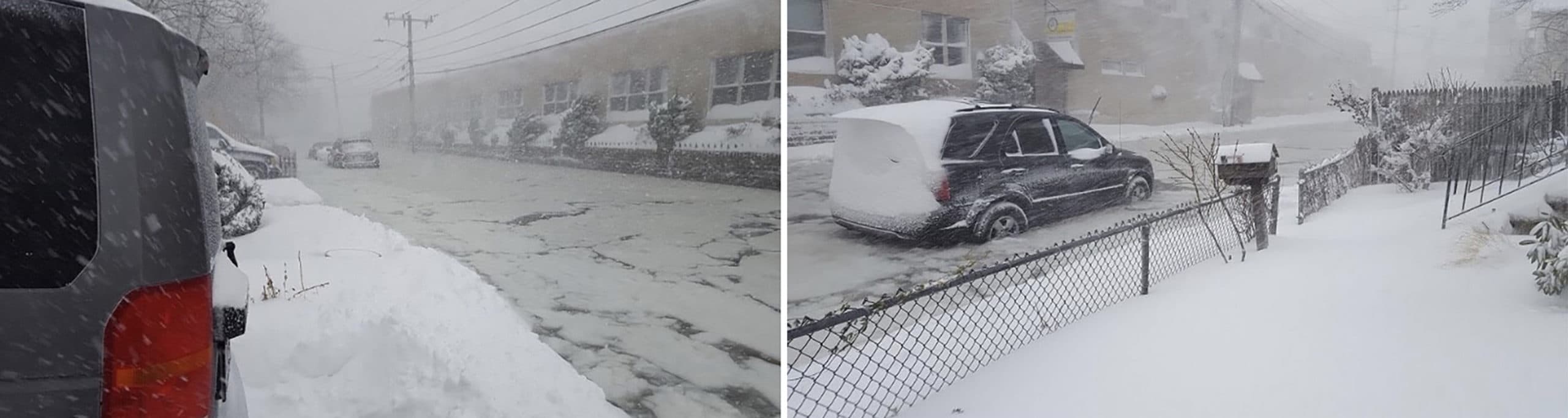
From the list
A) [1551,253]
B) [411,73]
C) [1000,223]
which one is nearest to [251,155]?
[411,73]

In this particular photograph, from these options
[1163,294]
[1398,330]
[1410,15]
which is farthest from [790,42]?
[1398,330]

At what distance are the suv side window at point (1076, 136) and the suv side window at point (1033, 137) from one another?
0.04m

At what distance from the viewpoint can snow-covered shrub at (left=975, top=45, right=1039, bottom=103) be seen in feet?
8.05

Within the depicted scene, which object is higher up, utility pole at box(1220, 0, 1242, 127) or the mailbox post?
utility pole at box(1220, 0, 1242, 127)

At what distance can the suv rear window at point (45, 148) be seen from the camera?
1206mm

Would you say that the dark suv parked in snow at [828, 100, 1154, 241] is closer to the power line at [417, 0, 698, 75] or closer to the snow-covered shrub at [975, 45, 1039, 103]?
the snow-covered shrub at [975, 45, 1039, 103]

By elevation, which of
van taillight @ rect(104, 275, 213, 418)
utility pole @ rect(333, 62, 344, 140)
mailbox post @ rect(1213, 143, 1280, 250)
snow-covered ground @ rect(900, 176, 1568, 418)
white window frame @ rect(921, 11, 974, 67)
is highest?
white window frame @ rect(921, 11, 974, 67)

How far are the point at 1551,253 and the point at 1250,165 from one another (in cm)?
78

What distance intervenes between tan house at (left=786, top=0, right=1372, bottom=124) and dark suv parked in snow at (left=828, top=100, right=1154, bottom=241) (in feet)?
0.29

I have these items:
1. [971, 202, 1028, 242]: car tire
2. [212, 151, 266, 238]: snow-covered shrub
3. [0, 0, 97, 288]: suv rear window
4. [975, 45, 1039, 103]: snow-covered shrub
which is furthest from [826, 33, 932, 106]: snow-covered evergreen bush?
[0, 0, 97, 288]: suv rear window

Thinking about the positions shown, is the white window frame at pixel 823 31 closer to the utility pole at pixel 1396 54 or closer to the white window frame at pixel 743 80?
the white window frame at pixel 743 80

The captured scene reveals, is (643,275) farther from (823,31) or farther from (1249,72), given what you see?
(1249,72)

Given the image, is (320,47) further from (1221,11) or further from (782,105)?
(1221,11)

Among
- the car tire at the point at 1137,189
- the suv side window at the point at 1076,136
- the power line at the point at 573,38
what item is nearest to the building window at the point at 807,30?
the power line at the point at 573,38
